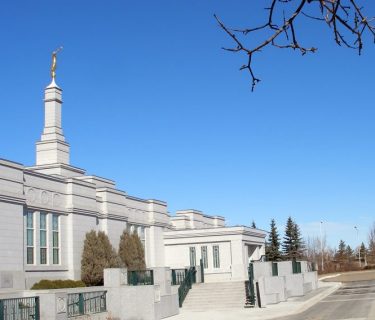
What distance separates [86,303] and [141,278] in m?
4.20

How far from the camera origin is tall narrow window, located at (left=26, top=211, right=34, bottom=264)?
3291 cm

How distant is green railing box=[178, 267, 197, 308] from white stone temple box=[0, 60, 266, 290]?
6762mm

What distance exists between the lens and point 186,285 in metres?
34.3

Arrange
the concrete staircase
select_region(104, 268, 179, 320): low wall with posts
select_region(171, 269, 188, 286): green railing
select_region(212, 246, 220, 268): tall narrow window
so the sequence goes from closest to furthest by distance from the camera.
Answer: select_region(104, 268, 179, 320): low wall with posts < the concrete staircase < select_region(171, 269, 188, 286): green railing < select_region(212, 246, 220, 268): tall narrow window

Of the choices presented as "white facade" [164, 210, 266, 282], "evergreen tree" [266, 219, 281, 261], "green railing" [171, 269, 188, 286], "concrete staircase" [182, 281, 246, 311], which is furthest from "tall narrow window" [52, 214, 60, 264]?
"evergreen tree" [266, 219, 281, 261]

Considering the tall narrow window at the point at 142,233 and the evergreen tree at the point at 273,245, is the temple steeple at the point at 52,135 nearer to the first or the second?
the tall narrow window at the point at 142,233

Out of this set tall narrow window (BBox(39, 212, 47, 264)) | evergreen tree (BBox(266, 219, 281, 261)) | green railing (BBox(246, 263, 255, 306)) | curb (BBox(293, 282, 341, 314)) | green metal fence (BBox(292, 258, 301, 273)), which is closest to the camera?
curb (BBox(293, 282, 341, 314))

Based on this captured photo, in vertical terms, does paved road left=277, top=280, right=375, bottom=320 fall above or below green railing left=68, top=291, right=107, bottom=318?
below

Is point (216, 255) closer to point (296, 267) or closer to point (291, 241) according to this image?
point (296, 267)

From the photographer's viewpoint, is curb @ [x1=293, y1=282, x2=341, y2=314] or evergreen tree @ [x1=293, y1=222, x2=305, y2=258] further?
evergreen tree @ [x1=293, y1=222, x2=305, y2=258]

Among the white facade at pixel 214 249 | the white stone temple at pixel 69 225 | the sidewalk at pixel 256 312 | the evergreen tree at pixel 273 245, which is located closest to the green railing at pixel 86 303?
the sidewalk at pixel 256 312

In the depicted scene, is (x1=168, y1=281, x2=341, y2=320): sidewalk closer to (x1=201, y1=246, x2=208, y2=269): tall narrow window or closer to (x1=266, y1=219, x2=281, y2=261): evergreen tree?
(x1=201, y1=246, x2=208, y2=269): tall narrow window

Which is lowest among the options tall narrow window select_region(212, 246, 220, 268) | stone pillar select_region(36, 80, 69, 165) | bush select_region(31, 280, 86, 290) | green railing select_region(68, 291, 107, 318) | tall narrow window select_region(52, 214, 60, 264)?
green railing select_region(68, 291, 107, 318)

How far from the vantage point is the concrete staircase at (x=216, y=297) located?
31.3 m
